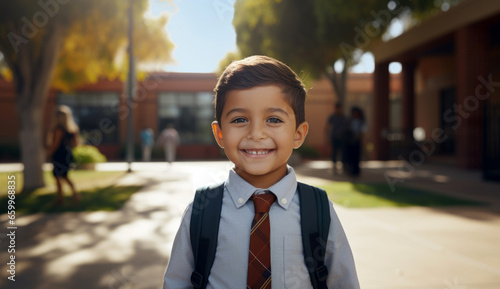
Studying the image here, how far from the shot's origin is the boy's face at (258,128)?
1.58 m

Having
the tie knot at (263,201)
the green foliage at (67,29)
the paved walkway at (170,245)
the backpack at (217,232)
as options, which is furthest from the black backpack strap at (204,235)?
the green foliage at (67,29)

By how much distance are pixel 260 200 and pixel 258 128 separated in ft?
0.93

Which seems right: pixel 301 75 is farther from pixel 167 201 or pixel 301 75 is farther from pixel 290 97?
pixel 167 201

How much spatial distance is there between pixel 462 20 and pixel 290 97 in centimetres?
1412

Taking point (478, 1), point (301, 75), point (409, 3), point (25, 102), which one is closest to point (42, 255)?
point (301, 75)

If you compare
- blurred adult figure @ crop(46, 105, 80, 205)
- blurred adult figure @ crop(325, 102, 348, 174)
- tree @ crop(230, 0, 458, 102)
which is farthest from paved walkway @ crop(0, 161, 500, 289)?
tree @ crop(230, 0, 458, 102)

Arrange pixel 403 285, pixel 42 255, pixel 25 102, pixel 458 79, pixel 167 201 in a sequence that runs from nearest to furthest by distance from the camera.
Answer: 1. pixel 403 285
2. pixel 42 255
3. pixel 167 201
4. pixel 25 102
5. pixel 458 79

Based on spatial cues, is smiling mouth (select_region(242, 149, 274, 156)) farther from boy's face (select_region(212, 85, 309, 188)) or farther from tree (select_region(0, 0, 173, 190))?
tree (select_region(0, 0, 173, 190))

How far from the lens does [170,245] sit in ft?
16.0

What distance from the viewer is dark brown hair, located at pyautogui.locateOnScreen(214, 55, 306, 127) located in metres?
1.59

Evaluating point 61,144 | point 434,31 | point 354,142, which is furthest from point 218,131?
point 434,31

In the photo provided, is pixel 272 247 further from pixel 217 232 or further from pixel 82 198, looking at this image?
pixel 82 198

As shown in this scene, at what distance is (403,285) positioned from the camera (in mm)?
3475

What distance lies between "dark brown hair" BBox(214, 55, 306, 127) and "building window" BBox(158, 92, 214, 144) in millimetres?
27519
